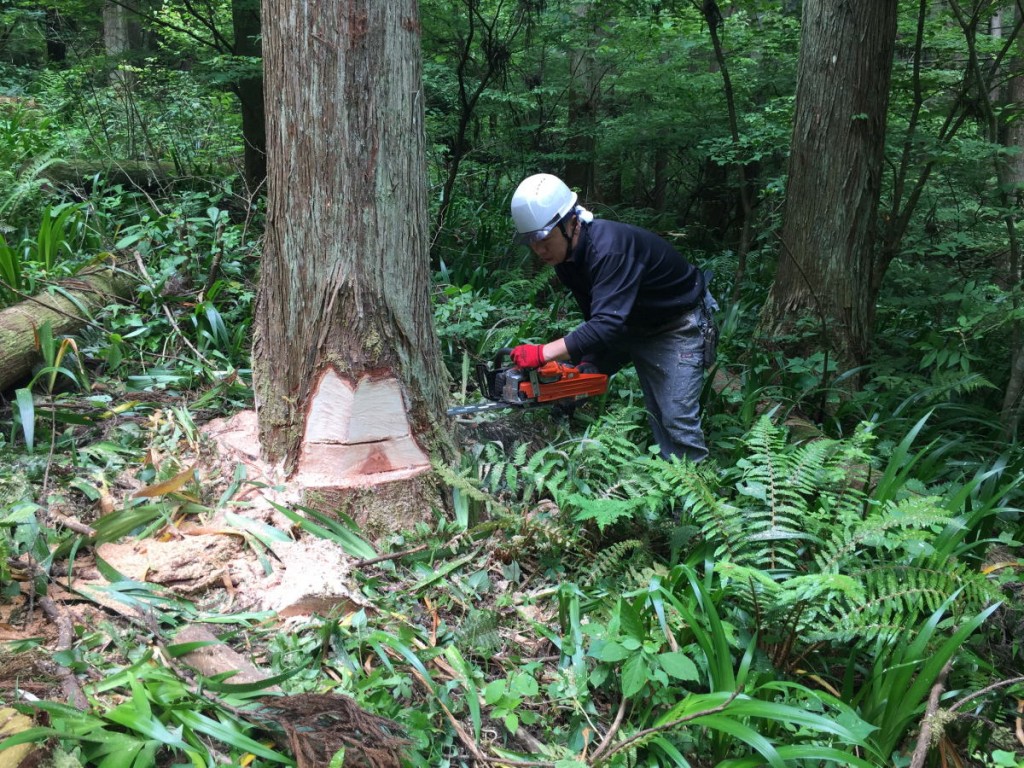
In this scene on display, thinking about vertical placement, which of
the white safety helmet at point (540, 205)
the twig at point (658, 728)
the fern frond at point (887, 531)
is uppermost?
the white safety helmet at point (540, 205)

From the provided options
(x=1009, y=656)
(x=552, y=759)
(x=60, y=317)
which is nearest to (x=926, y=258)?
(x=1009, y=656)

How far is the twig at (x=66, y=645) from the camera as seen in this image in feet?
6.55

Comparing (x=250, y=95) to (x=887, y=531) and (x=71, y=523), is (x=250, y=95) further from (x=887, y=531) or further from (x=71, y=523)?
(x=887, y=531)

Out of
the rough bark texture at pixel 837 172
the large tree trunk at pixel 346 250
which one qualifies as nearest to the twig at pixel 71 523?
the large tree trunk at pixel 346 250

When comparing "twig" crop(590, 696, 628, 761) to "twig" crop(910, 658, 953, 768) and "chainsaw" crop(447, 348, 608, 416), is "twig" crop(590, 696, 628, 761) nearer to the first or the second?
"twig" crop(910, 658, 953, 768)

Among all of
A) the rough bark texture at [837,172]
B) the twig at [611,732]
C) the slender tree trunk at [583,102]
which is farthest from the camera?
the slender tree trunk at [583,102]

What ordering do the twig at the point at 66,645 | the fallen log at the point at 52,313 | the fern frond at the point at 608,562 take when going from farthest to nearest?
the fallen log at the point at 52,313, the fern frond at the point at 608,562, the twig at the point at 66,645

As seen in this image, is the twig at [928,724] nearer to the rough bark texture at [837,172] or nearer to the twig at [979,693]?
the twig at [979,693]

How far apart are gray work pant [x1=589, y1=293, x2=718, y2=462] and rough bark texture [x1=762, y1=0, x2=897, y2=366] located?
1541 mm

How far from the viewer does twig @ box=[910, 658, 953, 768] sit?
7.42ft

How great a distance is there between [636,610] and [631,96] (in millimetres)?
7065

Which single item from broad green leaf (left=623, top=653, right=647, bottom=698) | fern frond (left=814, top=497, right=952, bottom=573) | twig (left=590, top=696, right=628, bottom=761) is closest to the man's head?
fern frond (left=814, top=497, right=952, bottom=573)

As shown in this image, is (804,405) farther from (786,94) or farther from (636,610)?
(786,94)

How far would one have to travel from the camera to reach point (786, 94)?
7.49m
